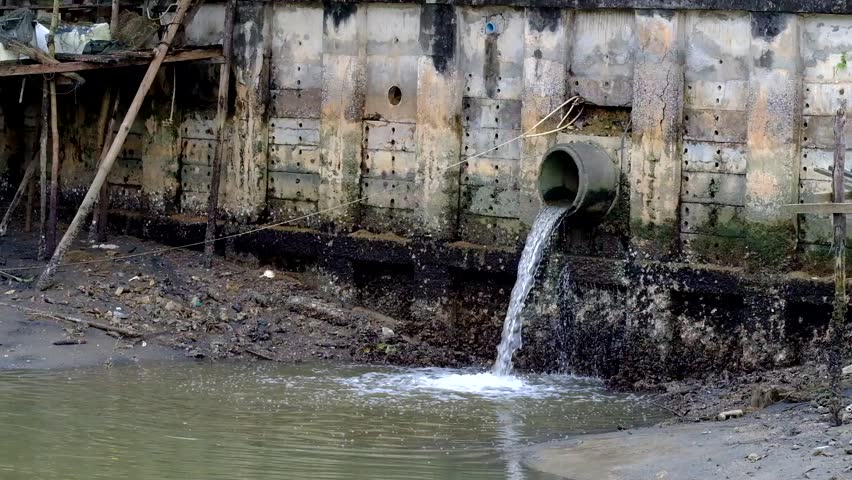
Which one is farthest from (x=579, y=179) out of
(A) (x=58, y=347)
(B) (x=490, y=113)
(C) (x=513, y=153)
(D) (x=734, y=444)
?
(A) (x=58, y=347)

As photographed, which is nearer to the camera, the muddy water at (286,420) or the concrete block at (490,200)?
the muddy water at (286,420)

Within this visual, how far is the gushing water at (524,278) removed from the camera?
13.4m

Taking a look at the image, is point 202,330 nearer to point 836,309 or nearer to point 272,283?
point 272,283

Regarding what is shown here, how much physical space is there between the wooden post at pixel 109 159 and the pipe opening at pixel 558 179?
13.0 feet

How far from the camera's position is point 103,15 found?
16.1m

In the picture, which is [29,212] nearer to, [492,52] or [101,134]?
[101,134]

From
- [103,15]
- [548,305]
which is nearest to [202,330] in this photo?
[548,305]

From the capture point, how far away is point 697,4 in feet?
41.4

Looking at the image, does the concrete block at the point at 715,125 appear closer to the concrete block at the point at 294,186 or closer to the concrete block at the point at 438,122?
the concrete block at the point at 438,122

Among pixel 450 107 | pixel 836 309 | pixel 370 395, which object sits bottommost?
pixel 370 395

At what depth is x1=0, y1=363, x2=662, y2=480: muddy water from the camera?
980 centimetres

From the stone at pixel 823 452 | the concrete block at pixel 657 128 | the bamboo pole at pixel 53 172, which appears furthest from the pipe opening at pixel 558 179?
the bamboo pole at pixel 53 172

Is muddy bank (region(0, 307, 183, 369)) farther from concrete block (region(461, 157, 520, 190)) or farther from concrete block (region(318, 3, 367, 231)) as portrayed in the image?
concrete block (region(461, 157, 520, 190))

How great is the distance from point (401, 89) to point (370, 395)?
142 inches
